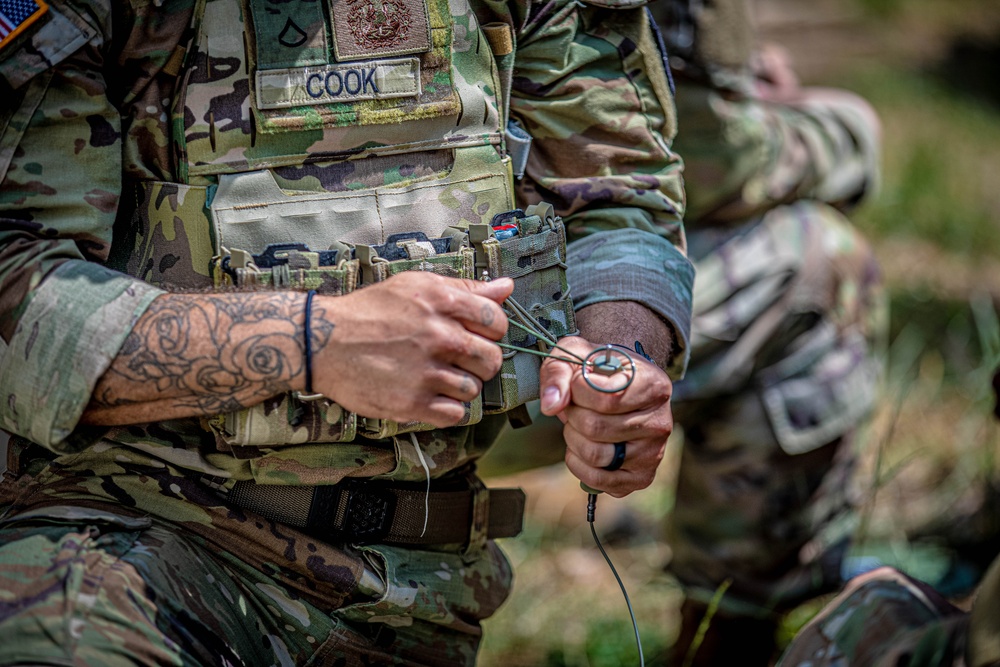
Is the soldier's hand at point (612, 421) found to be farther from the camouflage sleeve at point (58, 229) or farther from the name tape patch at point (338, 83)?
the camouflage sleeve at point (58, 229)

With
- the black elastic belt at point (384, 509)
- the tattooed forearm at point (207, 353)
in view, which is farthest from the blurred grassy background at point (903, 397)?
the tattooed forearm at point (207, 353)

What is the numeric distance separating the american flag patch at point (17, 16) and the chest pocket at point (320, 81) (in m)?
0.24

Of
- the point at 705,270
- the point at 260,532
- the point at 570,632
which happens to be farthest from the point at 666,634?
the point at 260,532

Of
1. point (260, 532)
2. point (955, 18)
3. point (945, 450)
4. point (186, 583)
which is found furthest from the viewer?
point (955, 18)

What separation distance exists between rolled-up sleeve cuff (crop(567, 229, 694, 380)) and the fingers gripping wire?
0.19 meters

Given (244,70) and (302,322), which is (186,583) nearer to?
(302,322)

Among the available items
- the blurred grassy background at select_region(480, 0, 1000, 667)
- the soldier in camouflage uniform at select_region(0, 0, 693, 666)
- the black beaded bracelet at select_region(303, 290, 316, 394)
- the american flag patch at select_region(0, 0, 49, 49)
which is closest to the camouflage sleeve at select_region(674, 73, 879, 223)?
the blurred grassy background at select_region(480, 0, 1000, 667)

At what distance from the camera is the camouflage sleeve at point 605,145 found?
6.45 feet

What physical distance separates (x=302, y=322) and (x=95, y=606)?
0.54 meters

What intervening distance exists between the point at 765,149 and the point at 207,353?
204 cm

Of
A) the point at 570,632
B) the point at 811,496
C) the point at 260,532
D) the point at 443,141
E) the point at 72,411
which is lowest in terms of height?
the point at 570,632

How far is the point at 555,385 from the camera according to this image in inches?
69.2

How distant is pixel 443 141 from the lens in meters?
1.87

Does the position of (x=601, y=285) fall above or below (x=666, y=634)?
above
